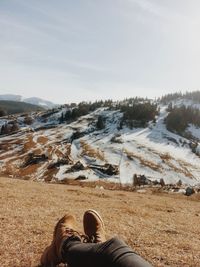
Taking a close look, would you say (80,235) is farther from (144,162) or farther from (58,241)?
(144,162)

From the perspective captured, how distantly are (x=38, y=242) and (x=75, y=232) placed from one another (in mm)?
4164

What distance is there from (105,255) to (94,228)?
3.18 meters

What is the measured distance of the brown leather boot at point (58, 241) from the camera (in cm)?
784

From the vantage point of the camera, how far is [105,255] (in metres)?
5.82

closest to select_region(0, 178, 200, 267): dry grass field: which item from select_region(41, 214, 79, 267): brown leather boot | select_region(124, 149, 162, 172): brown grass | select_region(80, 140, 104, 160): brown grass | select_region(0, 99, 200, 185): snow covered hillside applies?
select_region(41, 214, 79, 267): brown leather boot

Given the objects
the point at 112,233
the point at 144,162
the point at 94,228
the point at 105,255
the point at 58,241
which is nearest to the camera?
the point at 105,255

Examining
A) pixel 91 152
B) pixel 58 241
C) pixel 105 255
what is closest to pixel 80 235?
pixel 58 241

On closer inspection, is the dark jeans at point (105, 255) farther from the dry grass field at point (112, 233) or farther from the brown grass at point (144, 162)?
the brown grass at point (144, 162)

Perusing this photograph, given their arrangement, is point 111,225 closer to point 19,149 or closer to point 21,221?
point 21,221

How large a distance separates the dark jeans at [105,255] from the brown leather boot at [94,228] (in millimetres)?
1471

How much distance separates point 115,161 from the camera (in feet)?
520

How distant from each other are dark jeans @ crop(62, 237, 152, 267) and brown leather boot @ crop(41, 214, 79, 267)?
0.75m

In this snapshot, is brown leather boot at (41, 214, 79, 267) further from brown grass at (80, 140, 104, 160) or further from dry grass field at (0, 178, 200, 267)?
brown grass at (80, 140, 104, 160)

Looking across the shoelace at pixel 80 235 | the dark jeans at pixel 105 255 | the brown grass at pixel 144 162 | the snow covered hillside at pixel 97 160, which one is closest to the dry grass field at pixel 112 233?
the shoelace at pixel 80 235
